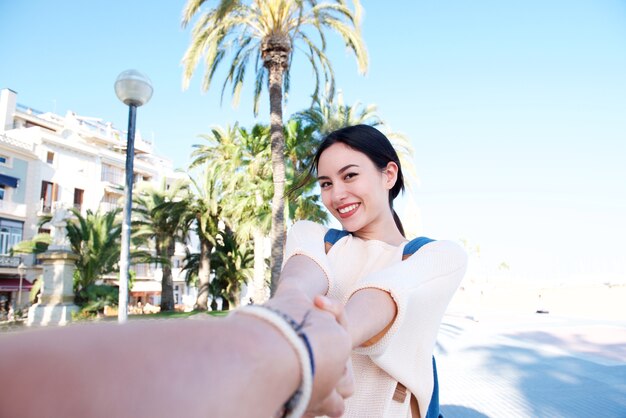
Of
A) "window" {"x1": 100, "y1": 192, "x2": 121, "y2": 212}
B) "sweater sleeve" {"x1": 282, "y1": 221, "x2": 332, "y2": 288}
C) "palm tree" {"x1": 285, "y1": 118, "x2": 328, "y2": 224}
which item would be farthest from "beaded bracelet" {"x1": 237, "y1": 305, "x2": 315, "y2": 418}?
"window" {"x1": 100, "y1": 192, "x2": 121, "y2": 212}

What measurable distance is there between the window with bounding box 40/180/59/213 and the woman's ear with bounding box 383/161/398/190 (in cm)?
3336

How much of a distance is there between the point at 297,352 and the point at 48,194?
1382 inches

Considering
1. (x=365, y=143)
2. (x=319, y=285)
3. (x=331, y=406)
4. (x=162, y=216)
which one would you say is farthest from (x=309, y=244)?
(x=162, y=216)

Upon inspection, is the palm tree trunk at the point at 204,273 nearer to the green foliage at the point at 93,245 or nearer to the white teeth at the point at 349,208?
the green foliage at the point at 93,245

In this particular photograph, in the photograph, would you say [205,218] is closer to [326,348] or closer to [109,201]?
[109,201]

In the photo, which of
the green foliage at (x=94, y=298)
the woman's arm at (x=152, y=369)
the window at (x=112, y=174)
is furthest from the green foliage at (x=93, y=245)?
the woman's arm at (x=152, y=369)

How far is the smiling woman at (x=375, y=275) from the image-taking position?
3.22 feet

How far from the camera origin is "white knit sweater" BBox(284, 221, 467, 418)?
3.29 feet

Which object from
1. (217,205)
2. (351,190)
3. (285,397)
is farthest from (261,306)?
(217,205)

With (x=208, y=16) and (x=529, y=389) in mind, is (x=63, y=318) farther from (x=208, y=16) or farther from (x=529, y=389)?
(x=529, y=389)

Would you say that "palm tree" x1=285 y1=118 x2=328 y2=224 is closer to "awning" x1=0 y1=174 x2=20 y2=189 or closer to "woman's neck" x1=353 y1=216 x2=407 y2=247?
"woman's neck" x1=353 y1=216 x2=407 y2=247

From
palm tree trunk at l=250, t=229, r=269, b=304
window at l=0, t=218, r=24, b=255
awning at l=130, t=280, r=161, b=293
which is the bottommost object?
awning at l=130, t=280, r=161, b=293

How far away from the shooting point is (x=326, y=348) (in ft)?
1.86

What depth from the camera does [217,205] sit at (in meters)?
20.4
